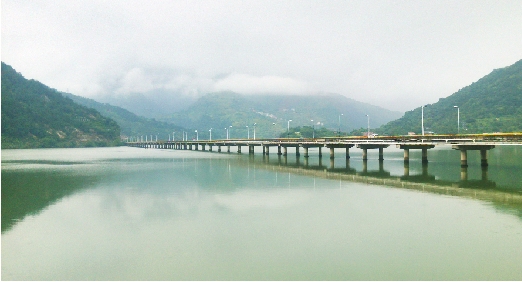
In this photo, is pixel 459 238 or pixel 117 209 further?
pixel 117 209

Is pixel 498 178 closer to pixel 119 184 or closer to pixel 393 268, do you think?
pixel 393 268

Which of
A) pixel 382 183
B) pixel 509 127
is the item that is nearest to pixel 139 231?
pixel 382 183

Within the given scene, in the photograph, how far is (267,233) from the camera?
2041 cm

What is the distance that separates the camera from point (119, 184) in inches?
1683

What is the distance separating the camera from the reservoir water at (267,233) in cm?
1516

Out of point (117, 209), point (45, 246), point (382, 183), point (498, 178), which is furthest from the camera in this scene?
point (498, 178)

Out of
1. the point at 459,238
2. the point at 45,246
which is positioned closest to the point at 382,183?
the point at 459,238

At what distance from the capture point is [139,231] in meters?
21.3

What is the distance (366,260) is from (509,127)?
549 ft

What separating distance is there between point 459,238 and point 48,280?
17.6 metres

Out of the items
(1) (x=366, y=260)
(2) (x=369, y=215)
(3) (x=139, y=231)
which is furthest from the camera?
(2) (x=369, y=215)

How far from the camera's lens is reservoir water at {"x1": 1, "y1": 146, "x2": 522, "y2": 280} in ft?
49.8

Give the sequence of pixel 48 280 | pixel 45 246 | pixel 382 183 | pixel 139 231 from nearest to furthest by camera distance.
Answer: pixel 48 280 < pixel 45 246 < pixel 139 231 < pixel 382 183

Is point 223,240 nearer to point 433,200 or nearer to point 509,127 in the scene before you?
point 433,200
